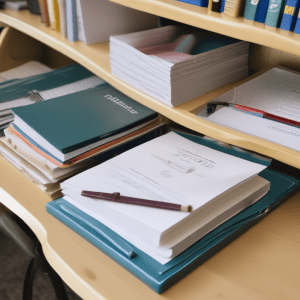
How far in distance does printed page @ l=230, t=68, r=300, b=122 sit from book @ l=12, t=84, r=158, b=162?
271 mm

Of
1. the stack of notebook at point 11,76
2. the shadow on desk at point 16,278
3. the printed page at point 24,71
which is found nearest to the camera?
the stack of notebook at point 11,76

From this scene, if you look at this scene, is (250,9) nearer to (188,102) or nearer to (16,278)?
(188,102)

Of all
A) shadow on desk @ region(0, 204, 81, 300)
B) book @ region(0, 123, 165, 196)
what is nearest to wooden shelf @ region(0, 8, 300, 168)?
book @ region(0, 123, 165, 196)

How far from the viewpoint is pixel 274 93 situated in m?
0.91

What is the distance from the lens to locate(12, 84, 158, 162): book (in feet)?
2.96

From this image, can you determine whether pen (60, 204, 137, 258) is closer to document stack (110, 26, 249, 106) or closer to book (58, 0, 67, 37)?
document stack (110, 26, 249, 106)

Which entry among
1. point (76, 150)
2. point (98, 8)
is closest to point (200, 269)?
point (76, 150)

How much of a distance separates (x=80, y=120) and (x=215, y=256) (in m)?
0.50

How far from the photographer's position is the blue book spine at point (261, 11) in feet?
2.33

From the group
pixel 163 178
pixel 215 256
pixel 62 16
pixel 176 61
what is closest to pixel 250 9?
pixel 176 61

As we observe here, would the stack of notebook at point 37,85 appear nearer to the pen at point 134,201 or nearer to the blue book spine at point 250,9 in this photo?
the pen at point 134,201

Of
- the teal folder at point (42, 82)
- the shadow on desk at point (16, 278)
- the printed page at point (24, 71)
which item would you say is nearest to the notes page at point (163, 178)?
the teal folder at point (42, 82)

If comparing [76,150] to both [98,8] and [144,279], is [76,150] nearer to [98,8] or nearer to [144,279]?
[144,279]

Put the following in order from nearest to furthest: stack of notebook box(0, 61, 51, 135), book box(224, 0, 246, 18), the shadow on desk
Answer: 1. book box(224, 0, 246, 18)
2. stack of notebook box(0, 61, 51, 135)
3. the shadow on desk
